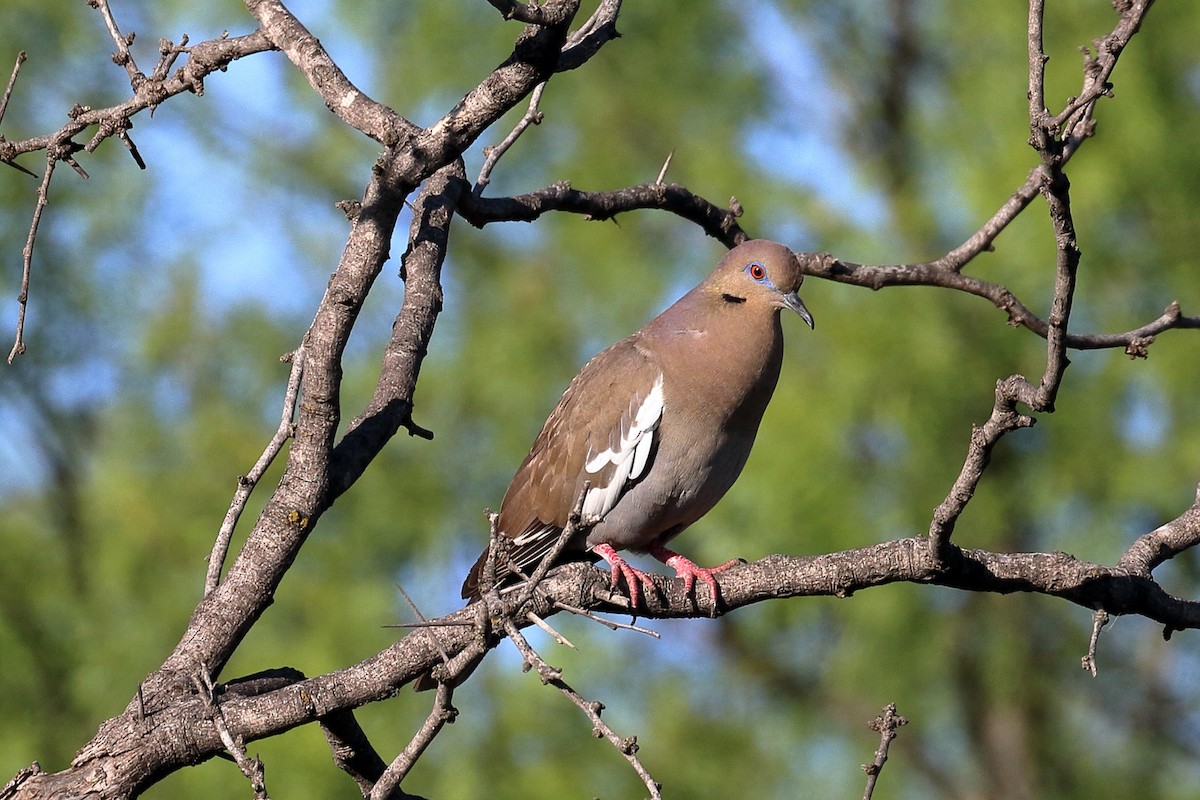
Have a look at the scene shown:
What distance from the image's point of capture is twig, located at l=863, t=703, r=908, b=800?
8.70 feet

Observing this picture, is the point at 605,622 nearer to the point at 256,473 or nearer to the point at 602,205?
the point at 256,473

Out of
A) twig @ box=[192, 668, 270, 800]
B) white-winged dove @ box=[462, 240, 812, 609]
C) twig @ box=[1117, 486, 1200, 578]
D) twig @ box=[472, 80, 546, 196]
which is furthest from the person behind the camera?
white-winged dove @ box=[462, 240, 812, 609]

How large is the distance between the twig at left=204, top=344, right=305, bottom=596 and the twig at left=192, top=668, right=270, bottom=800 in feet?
0.91

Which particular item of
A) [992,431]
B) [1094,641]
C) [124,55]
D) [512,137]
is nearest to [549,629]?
[992,431]

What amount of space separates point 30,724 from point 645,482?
30.1 ft

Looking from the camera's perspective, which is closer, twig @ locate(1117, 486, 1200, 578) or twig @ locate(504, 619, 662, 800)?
twig @ locate(504, 619, 662, 800)

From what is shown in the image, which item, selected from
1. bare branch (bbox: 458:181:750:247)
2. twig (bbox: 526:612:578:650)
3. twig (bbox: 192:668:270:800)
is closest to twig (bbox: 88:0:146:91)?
bare branch (bbox: 458:181:750:247)

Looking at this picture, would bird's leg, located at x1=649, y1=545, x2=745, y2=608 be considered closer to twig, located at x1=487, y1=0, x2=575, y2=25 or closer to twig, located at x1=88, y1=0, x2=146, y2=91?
twig, located at x1=487, y1=0, x2=575, y2=25

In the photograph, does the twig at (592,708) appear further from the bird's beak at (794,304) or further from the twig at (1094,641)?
the bird's beak at (794,304)

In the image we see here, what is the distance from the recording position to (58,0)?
1326 centimetres

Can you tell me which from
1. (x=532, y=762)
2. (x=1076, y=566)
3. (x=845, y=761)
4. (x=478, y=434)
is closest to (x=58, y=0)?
(x=478, y=434)

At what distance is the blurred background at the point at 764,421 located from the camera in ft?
32.8

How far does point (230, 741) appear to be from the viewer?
2.76 metres

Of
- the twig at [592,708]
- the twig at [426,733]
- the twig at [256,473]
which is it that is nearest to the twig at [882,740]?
the twig at [592,708]
